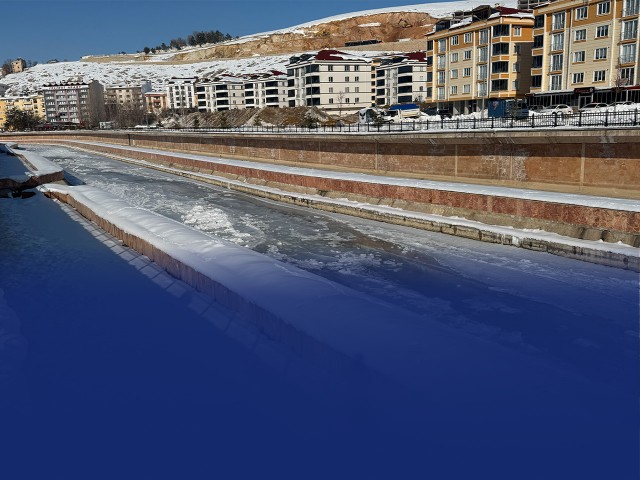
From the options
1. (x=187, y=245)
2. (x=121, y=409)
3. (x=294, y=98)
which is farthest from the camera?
(x=294, y=98)

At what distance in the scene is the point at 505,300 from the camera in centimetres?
1248

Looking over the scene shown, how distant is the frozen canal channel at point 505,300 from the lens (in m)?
6.51

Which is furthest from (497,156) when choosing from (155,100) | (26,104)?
(26,104)

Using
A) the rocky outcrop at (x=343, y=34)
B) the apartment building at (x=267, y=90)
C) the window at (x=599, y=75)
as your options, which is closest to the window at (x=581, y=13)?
the window at (x=599, y=75)

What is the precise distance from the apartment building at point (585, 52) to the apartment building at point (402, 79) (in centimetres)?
3153

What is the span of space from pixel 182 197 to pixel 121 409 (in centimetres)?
2462

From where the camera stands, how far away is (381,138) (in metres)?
27.3

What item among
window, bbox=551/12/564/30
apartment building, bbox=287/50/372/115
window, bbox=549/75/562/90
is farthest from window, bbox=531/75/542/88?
apartment building, bbox=287/50/372/115

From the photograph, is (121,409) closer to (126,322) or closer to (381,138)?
(126,322)

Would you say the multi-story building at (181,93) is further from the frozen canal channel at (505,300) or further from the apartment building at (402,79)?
the frozen canal channel at (505,300)

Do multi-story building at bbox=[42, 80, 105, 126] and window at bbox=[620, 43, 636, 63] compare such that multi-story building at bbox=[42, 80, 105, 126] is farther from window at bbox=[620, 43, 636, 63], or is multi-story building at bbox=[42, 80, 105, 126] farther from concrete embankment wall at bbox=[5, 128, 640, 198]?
window at bbox=[620, 43, 636, 63]

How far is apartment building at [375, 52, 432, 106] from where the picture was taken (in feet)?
255

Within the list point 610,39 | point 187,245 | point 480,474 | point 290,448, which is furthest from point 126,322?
point 610,39

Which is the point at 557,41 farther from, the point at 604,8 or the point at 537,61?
the point at 604,8
